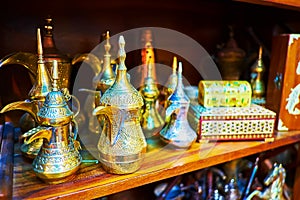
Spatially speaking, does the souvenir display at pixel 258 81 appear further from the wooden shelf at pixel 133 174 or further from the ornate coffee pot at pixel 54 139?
the ornate coffee pot at pixel 54 139

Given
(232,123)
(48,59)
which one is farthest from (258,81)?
(48,59)

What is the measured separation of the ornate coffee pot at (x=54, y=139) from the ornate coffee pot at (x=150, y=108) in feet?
0.70

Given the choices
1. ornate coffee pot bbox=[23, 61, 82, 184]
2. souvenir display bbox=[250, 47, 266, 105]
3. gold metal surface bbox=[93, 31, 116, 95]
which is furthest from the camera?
souvenir display bbox=[250, 47, 266, 105]

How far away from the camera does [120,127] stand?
434 mm

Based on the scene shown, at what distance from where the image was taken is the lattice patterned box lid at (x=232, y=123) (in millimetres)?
569

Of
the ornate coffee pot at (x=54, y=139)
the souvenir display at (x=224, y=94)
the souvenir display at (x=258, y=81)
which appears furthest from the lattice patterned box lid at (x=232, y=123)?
the ornate coffee pot at (x=54, y=139)

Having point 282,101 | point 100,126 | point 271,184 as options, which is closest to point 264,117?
point 282,101

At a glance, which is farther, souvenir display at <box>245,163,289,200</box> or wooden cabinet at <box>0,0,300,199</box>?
souvenir display at <box>245,163,289,200</box>

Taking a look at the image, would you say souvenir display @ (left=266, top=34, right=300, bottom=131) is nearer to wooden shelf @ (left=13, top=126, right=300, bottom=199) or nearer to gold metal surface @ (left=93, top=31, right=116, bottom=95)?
wooden shelf @ (left=13, top=126, right=300, bottom=199)

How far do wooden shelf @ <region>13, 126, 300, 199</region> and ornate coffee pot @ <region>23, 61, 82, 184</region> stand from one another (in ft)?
0.07

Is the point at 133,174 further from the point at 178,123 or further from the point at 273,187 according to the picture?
the point at 273,187

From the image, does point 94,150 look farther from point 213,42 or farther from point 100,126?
point 213,42

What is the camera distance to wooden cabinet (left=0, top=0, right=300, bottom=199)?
1.36 feet

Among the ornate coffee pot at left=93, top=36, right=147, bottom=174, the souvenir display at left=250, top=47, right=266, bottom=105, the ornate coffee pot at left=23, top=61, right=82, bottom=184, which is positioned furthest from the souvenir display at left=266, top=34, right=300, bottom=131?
the ornate coffee pot at left=23, top=61, right=82, bottom=184
